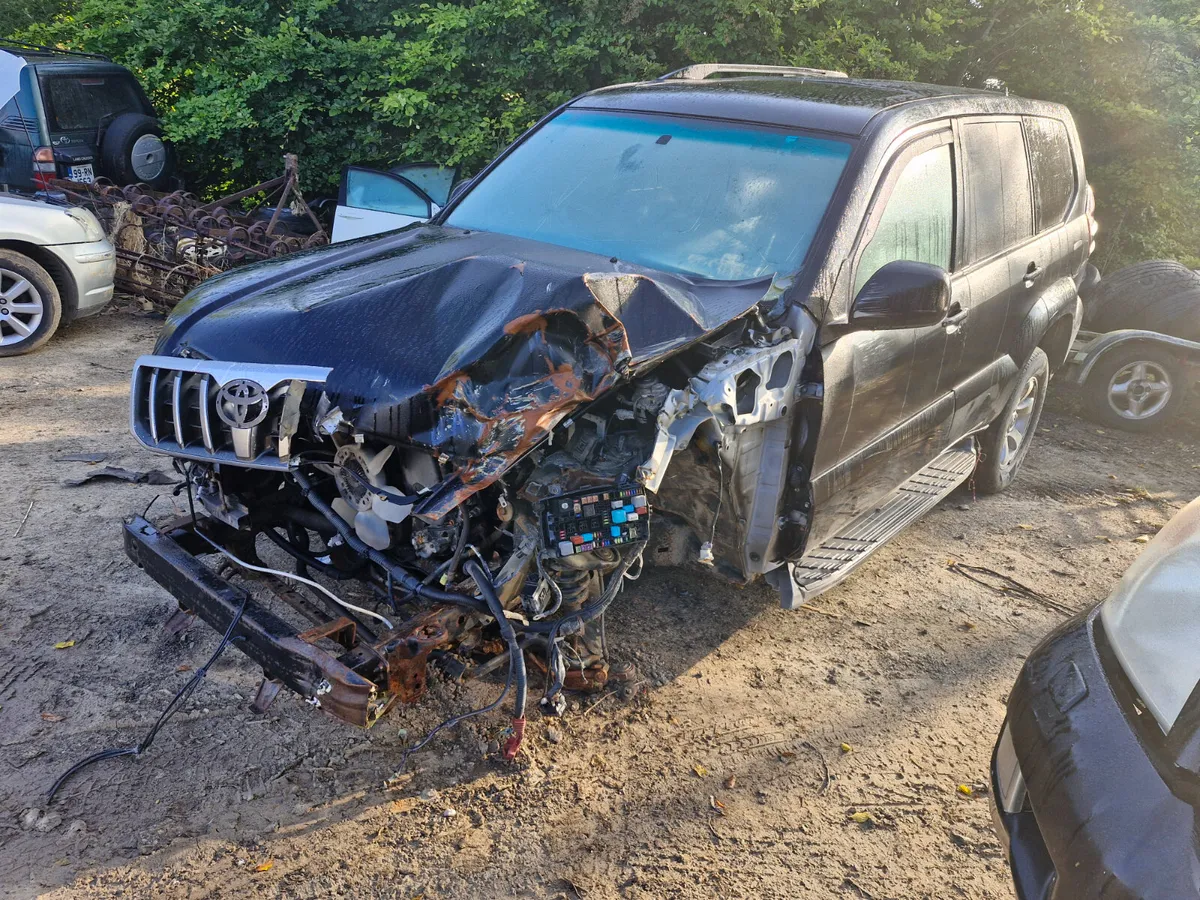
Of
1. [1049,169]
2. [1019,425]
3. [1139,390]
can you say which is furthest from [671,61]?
[1019,425]

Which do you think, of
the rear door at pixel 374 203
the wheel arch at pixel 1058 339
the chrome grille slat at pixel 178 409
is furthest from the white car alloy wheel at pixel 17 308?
the wheel arch at pixel 1058 339

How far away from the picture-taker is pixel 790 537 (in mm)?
3354

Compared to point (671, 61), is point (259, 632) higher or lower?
lower

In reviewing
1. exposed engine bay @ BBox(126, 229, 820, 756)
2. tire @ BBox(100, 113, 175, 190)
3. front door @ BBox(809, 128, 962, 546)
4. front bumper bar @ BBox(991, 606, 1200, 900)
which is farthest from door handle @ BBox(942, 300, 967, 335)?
tire @ BBox(100, 113, 175, 190)

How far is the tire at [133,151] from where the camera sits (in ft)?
30.3

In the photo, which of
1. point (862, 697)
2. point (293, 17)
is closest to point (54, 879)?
point (862, 697)

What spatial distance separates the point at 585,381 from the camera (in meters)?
2.60

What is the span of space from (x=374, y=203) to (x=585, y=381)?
17.7 feet

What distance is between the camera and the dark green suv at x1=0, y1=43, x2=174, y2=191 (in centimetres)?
884

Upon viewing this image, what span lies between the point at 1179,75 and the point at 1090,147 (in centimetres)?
84

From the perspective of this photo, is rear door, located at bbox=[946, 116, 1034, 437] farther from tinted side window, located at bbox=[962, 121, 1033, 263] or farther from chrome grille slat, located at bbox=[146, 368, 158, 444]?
chrome grille slat, located at bbox=[146, 368, 158, 444]

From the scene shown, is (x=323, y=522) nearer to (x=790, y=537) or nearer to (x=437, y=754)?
(x=437, y=754)

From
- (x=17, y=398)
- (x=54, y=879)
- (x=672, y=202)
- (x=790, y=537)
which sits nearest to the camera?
(x=54, y=879)

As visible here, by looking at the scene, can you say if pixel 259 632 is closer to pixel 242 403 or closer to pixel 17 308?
pixel 242 403
